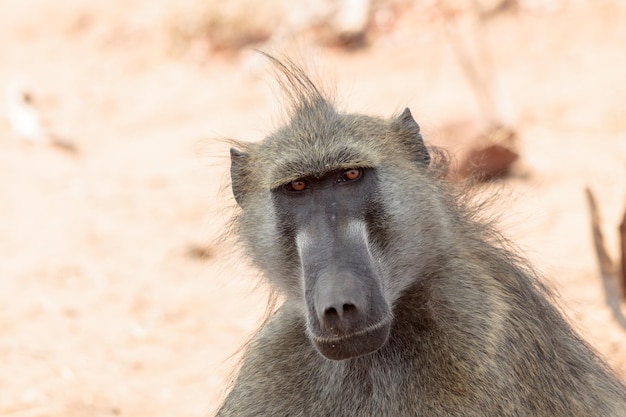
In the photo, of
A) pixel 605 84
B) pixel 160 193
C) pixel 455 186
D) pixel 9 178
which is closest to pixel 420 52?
pixel 605 84

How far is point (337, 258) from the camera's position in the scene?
109 inches

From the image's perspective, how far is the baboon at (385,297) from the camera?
2811mm

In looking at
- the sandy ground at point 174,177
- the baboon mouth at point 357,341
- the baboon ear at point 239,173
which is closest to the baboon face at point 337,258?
the baboon mouth at point 357,341

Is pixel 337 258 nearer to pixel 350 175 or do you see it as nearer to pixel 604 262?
pixel 350 175

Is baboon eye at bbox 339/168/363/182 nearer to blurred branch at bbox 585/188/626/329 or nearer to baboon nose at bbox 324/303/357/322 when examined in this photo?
baboon nose at bbox 324/303/357/322

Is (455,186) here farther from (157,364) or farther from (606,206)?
(606,206)

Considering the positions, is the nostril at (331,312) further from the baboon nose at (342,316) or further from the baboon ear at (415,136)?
the baboon ear at (415,136)

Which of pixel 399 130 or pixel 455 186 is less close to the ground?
pixel 399 130

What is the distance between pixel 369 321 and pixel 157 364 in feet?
12.9

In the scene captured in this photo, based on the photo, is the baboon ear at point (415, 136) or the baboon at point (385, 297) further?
the baboon ear at point (415, 136)

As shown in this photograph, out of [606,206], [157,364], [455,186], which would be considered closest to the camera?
[455,186]

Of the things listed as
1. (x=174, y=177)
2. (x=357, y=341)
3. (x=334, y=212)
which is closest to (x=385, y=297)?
(x=357, y=341)

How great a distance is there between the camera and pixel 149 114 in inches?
549

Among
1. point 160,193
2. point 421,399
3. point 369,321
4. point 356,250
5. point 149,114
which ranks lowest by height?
point 421,399
